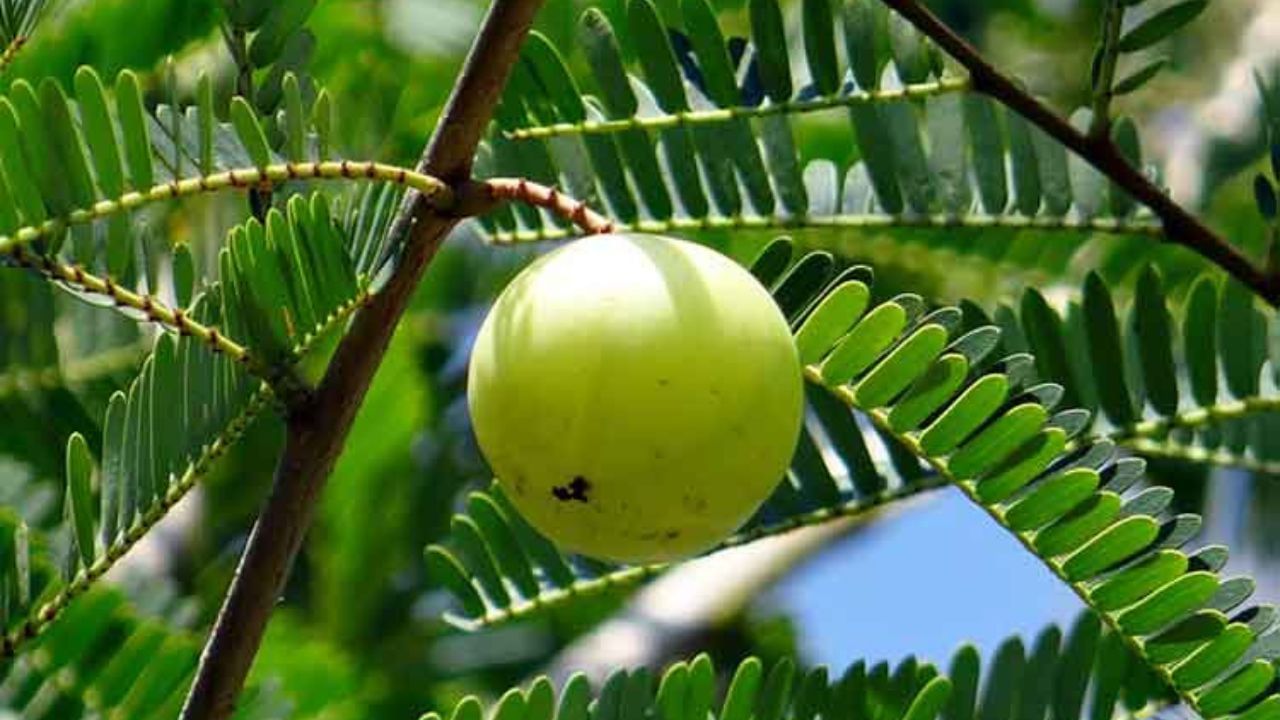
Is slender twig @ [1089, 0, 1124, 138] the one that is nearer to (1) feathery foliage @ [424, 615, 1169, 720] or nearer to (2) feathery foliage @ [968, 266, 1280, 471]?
(2) feathery foliage @ [968, 266, 1280, 471]

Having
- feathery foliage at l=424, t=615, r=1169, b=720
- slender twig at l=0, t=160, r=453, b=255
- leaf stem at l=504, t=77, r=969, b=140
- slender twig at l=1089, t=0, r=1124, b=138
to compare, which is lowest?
feathery foliage at l=424, t=615, r=1169, b=720

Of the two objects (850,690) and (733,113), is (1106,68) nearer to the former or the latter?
(733,113)

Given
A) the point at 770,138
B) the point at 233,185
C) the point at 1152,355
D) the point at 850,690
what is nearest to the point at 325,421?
the point at 233,185

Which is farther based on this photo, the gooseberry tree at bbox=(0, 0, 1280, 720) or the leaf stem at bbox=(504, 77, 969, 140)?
the leaf stem at bbox=(504, 77, 969, 140)

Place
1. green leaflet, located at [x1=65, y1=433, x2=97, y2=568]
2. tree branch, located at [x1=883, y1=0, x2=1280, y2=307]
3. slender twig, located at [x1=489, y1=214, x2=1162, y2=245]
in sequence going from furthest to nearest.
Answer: slender twig, located at [x1=489, y1=214, x2=1162, y2=245] < tree branch, located at [x1=883, y1=0, x2=1280, y2=307] < green leaflet, located at [x1=65, y1=433, x2=97, y2=568]

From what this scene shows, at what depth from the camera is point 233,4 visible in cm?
131

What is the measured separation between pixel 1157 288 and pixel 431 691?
1.01m

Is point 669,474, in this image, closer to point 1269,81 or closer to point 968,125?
point 968,125

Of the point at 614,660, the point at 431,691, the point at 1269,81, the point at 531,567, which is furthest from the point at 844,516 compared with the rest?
the point at 614,660

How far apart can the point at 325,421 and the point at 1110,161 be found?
0.51 m

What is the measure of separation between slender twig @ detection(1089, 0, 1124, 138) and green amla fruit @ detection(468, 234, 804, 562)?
0.38 m

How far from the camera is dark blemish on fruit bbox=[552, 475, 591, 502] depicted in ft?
3.52

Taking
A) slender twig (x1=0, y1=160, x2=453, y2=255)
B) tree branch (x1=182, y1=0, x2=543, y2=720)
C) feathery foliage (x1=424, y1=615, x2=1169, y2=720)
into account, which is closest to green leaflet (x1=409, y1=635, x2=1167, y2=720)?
feathery foliage (x1=424, y1=615, x2=1169, y2=720)

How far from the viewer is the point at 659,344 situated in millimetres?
1066
